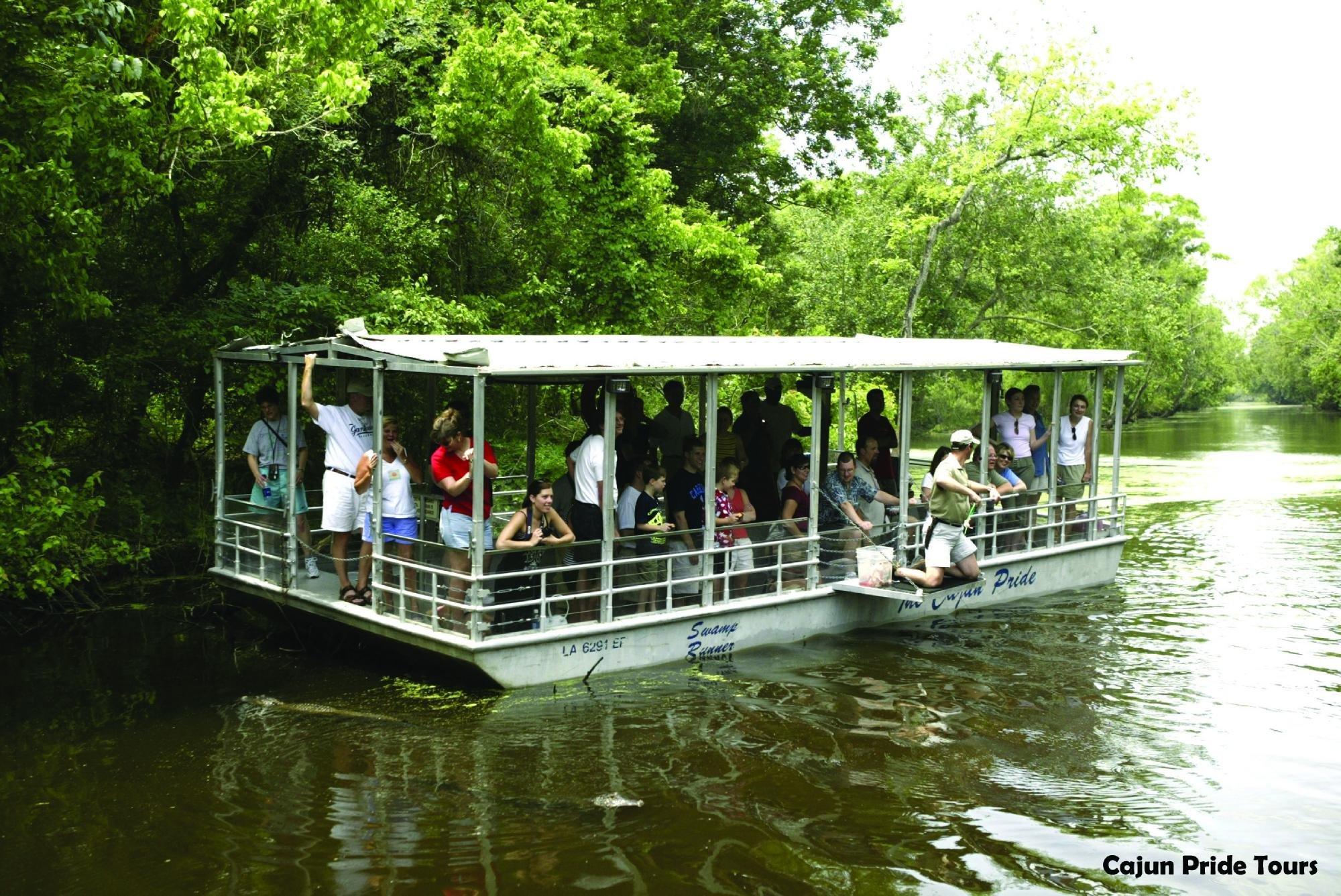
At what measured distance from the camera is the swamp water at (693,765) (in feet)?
27.5

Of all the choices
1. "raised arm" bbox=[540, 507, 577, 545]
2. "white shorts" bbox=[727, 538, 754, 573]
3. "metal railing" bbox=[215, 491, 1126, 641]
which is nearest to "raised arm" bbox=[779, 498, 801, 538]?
"metal railing" bbox=[215, 491, 1126, 641]

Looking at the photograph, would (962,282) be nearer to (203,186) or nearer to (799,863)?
(203,186)

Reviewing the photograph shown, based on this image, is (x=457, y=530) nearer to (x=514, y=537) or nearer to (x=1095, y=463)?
(x=514, y=537)

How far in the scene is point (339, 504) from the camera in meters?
12.3

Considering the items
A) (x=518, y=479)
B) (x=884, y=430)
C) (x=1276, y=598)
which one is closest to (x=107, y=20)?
(x=518, y=479)

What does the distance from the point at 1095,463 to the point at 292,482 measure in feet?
33.1

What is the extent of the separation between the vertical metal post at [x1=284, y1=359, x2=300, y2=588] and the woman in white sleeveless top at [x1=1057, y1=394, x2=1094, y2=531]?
941 cm

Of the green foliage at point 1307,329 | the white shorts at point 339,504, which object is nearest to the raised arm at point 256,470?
the white shorts at point 339,504

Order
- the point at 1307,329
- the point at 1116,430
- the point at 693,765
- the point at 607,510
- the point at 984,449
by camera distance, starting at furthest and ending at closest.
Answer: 1. the point at 1307,329
2. the point at 1116,430
3. the point at 984,449
4. the point at 607,510
5. the point at 693,765

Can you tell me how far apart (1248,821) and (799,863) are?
341 centimetres

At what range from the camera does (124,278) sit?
55.2 ft

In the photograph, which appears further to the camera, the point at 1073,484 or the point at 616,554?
the point at 1073,484

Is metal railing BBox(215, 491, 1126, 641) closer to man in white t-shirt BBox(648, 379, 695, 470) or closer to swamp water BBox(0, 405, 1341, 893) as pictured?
swamp water BBox(0, 405, 1341, 893)

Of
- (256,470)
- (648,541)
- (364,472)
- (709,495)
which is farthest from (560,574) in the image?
(256,470)
